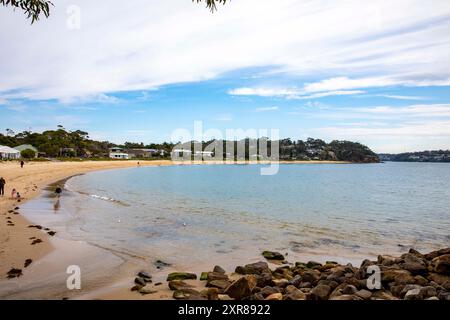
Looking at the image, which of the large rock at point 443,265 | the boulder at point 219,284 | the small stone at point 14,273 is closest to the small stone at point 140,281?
the boulder at point 219,284

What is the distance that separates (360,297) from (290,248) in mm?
7737

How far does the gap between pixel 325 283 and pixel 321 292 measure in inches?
30.9

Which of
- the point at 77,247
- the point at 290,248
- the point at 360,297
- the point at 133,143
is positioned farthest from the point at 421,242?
the point at 133,143

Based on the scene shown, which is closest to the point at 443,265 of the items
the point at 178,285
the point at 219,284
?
the point at 219,284

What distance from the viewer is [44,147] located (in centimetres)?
→ 10938

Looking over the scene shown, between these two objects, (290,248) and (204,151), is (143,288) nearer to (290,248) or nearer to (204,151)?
(290,248)

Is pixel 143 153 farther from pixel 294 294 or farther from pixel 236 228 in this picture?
pixel 294 294

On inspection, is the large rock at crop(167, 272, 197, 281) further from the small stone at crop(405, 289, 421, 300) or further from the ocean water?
the small stone at crop(405, 289, 421, 300)

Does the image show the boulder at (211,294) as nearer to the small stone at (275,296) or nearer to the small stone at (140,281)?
the small stone at (275,296)

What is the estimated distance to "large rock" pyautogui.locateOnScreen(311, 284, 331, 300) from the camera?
27.3ft

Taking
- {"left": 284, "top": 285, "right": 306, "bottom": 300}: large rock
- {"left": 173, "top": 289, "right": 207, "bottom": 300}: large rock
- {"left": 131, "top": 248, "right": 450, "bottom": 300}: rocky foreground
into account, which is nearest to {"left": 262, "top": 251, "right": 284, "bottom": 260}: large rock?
{"left": 131, "top": 248, "right": 450, "bottom": 300}: rocky foreground

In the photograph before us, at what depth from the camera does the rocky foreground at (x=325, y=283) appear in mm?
8352

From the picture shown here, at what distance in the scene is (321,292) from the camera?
8.45 metres

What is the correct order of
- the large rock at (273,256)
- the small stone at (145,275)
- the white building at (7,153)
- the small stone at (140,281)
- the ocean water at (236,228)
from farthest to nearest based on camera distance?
the white building at (7,153), the ocean water at (236,228), the large rock at (273,256), the small stone at (145,275), the small stone at (140,281)
